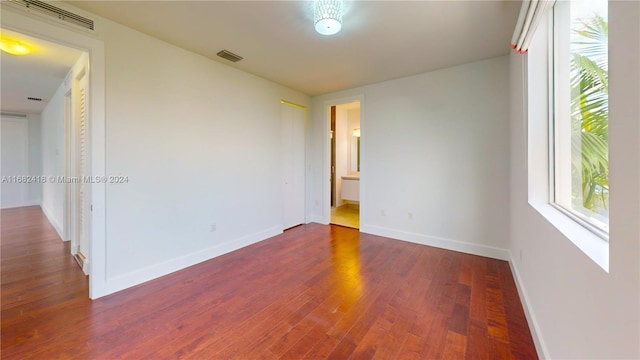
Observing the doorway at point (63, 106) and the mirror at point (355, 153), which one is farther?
the mirror at point (355, 153)

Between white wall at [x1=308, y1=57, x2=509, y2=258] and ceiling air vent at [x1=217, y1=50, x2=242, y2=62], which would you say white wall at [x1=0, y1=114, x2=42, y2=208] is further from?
white wall at [x1=308, y1=57, x2=509, y2=258]

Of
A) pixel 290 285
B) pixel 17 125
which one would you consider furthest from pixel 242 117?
pixel 17 125

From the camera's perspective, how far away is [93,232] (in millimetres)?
2180

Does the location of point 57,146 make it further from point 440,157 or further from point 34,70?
point 440,157

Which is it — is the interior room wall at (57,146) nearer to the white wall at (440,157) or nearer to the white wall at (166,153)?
the white wall at (166,153)

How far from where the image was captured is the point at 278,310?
2006 mm

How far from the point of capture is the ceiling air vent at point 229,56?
2.85 meters

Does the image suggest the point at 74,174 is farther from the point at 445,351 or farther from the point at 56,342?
the point at 445,351

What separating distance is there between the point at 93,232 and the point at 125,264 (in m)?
0.43

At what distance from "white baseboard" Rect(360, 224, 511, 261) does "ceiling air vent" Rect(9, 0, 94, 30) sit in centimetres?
423

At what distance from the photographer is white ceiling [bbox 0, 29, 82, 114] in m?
2.47

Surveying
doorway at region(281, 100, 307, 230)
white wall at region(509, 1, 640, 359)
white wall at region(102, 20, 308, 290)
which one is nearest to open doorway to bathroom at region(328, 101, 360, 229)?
doorway at region(281, 100, 307, 230)
